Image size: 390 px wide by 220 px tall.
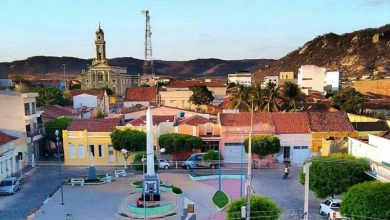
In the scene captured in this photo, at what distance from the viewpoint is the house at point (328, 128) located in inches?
1391

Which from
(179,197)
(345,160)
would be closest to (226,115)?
(179,197)

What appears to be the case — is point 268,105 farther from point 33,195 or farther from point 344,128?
point 33,195

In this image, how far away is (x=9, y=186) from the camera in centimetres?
2736

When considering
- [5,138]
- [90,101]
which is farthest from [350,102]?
[5,138]

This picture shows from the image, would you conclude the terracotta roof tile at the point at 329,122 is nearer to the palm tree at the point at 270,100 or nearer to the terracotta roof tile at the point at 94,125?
the palm tree at the point at 270,100

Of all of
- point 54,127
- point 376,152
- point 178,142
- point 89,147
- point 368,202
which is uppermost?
point 376,152

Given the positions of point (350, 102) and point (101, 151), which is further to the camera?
point (350, 102)

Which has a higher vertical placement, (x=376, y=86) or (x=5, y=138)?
(x=376, y=86)

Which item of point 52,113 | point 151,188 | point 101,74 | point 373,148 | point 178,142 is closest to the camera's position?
point 151,188

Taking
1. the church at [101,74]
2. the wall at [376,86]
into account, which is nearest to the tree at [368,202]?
the wall at [376,86]

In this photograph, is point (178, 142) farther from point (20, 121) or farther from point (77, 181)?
point (20, 121)

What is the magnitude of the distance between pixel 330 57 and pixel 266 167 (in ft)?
446

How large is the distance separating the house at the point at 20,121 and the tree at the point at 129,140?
310 inches

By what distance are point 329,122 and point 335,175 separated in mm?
15209
